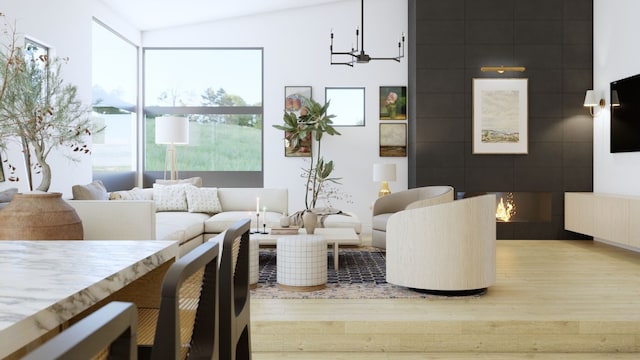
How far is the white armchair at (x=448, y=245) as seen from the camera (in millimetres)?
3967

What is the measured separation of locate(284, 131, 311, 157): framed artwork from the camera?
816 cm

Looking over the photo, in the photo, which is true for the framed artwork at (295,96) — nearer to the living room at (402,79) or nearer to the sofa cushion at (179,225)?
the living room at (402,79)

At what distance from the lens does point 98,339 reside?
507mm

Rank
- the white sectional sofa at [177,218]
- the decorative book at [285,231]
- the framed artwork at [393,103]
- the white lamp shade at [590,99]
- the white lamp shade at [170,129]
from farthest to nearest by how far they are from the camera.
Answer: the framed artwork at [393,103]
the white lamp shade at [170,129]
the white lamp shade at [590,99]
the decorative book at [285,231]
the white sectional sofa at [177,218]

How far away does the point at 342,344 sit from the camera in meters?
3.45

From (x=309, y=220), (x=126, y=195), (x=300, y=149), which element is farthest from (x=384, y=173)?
(x=126, y=195)

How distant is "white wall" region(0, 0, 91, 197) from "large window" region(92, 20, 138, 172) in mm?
438

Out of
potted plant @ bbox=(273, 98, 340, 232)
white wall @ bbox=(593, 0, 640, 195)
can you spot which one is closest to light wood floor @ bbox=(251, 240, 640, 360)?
white wall @ bbox=(593, 0, 640, 195)

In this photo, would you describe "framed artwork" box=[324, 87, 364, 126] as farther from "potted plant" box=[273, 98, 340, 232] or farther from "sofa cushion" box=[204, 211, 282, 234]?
"sofa cushion" box=[204, 211, 282, 234]

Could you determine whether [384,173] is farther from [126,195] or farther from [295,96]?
[126,195]

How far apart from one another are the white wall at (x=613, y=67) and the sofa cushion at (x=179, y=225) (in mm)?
4911

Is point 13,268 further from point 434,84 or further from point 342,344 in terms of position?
point 434,84

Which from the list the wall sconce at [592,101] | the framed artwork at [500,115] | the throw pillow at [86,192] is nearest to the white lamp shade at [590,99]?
the wall sconce at [592,101]

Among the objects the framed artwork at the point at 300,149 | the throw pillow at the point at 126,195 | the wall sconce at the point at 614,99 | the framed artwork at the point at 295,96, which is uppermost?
the framed artwork at the point at 295,96
